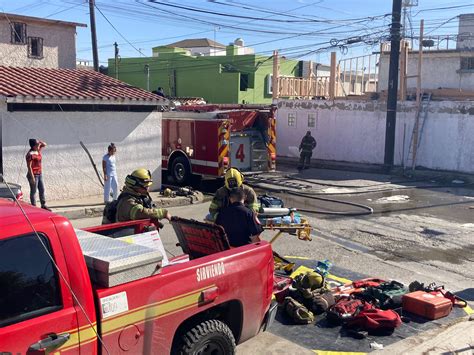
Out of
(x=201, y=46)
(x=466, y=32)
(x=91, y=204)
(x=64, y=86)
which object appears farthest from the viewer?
(x=201, y=46)

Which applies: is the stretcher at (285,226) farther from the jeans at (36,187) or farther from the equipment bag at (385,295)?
the jeans at (36,187)

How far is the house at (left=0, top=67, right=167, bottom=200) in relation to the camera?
12.8m

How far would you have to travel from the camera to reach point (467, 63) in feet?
76.9

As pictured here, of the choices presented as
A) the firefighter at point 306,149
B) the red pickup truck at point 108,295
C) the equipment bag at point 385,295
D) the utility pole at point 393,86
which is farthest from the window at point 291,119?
the red pickup truck at point 108,295

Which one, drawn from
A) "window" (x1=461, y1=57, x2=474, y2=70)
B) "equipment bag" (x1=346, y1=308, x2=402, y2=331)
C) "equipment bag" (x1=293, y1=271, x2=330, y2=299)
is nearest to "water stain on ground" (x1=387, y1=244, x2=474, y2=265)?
"equipment bag" (x1=293, y1=271, x2=330, y2=299)

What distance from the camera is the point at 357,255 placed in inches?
380

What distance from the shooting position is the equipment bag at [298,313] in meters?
6.29

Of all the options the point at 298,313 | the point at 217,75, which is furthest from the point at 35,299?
the point at 217,75

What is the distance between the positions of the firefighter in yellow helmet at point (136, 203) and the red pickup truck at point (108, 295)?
150 cm

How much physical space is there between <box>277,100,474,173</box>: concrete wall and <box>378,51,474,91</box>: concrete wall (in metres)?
2.65

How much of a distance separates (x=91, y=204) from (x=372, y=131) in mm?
13683

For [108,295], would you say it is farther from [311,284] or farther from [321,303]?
[311,284]

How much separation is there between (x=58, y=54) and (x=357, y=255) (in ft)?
50.5

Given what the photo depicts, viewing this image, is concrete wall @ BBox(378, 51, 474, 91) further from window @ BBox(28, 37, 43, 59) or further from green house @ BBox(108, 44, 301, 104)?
green house @ BBox(108, 44, 301, 104)
